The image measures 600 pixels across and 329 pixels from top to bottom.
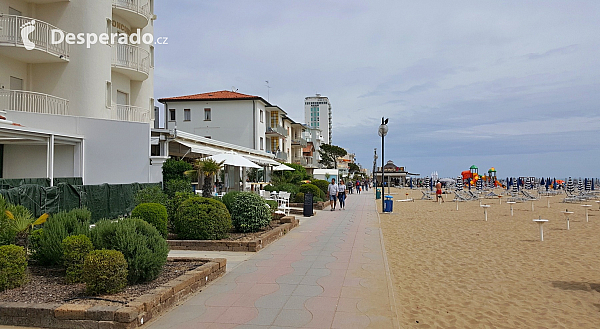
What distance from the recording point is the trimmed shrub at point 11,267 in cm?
555

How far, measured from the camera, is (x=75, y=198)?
519 inches

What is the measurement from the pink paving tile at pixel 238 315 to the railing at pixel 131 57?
18.4 metres

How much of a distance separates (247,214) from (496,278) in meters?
6.24

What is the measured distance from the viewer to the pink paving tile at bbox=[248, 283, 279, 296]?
6.38m

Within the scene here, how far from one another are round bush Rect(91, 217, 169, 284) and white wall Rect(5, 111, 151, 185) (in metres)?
12.8

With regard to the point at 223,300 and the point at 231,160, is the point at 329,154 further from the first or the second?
the point at 223,300

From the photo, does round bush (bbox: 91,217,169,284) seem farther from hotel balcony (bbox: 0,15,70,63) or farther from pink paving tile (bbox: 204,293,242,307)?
hotel balcony (bbox: 0,15,70,63)

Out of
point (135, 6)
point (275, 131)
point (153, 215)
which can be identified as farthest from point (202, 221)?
point (275, 131)

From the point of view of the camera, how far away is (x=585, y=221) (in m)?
17.4

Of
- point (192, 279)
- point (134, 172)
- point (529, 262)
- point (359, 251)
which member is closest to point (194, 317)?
point (192, 279)

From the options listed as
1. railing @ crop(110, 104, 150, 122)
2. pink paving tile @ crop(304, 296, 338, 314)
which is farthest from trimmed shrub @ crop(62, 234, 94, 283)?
railing @ crop(110, 104, 150, 122)

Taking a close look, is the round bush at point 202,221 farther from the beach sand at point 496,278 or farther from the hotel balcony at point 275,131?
the hotel balcony at point 275,131

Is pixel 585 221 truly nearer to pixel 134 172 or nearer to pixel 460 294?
pixel 460 294

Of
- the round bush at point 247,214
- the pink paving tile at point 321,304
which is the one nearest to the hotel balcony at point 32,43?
the round bush at point 247,214
